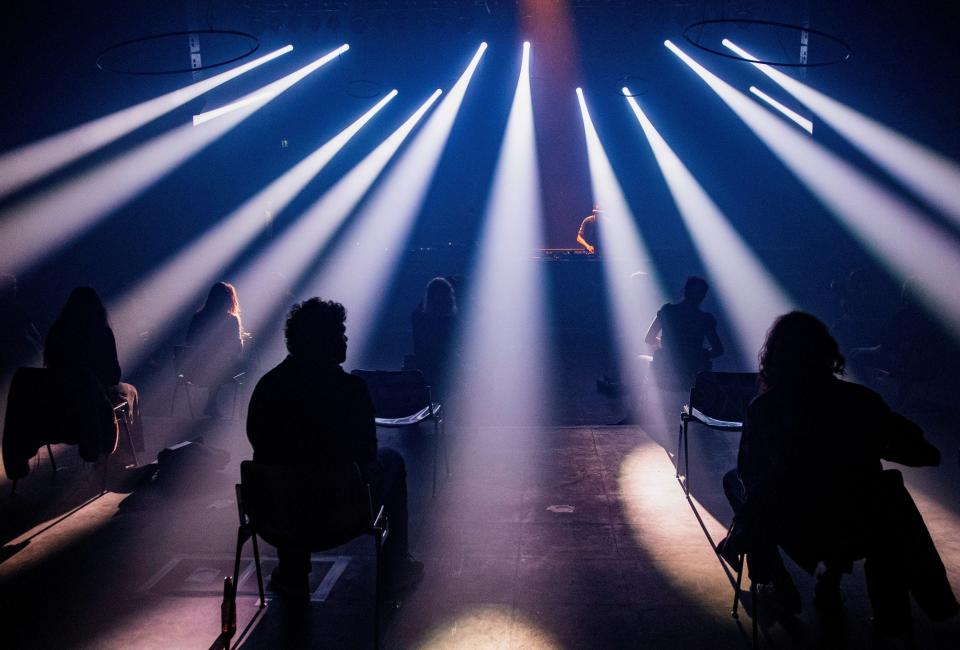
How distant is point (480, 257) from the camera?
34.3ft

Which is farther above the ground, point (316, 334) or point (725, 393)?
point (316, 334)

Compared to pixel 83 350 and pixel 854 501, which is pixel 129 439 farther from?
pixel 854 501

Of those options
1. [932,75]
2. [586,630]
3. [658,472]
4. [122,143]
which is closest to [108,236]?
[122,143]

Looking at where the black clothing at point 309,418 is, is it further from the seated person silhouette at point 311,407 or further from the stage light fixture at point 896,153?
the stage light fixture at point 896,153

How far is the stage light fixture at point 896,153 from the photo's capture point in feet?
24.4

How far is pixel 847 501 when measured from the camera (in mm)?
2291

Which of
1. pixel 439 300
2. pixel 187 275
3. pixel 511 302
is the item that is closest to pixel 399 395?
pixel 439 300

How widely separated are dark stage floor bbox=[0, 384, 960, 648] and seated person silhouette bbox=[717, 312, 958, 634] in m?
0.44

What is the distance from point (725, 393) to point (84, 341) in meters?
3.87

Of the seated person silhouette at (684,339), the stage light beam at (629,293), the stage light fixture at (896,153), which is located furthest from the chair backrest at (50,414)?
the stage light fixture at (896,153)

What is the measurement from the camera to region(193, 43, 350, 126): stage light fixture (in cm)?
1011

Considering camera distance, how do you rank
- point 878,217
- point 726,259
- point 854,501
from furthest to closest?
1. point 726,259
2. point 878,217
3. point 854,501

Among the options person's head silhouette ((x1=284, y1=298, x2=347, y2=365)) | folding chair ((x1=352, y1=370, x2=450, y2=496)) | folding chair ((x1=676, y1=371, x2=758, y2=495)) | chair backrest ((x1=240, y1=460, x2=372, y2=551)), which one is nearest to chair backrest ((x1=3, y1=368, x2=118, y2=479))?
folding chair ((x1=352, y1=370, x2=450, y2=496))

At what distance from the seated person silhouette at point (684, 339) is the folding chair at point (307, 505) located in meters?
3.28
